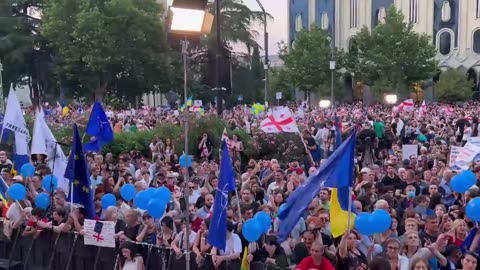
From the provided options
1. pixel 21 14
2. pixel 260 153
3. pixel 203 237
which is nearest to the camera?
pixel 203 237

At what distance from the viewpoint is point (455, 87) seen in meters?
54.0

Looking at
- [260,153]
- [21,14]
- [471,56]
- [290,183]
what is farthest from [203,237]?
[471,56]

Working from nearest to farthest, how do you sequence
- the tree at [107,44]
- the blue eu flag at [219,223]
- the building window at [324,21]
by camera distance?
1. the blue eu flag at [219,223]
2. the tree at [107,44]
3. the building window at [324,21]

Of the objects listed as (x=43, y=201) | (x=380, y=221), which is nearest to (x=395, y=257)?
(x=380, y=221)

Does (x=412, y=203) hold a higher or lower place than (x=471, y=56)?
lower

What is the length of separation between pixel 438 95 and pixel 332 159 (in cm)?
5037

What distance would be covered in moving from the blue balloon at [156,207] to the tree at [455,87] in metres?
49.3

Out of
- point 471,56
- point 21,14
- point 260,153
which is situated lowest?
point 260,153

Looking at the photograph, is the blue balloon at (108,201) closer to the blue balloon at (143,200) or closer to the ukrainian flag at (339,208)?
the blue balloon at (143,200)

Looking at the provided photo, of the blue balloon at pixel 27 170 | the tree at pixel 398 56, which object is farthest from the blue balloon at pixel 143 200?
the tree at pixel 398 56

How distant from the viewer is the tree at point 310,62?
54.6m

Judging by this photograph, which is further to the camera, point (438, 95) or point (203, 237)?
point (438, 95)

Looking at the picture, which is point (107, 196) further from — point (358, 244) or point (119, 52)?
point (119, 52)

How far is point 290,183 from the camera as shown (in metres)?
10.5
